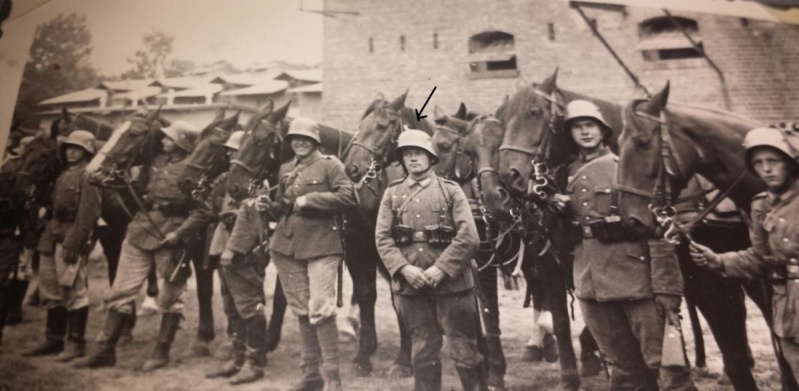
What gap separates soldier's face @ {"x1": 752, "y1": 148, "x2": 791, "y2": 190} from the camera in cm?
336

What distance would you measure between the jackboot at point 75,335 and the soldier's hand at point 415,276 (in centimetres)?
272

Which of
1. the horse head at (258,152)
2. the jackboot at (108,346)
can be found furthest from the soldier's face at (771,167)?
the jackboot at (108,346)

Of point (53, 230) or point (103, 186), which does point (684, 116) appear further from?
point (53, 230)

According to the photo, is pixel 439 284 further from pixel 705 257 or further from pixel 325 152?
pixel 705 257

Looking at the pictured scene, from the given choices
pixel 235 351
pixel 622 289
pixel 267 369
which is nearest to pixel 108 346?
pixel 235 351

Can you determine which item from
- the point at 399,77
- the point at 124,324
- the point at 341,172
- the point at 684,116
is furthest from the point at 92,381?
the point at 684,116

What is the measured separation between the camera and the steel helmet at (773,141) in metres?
3.39

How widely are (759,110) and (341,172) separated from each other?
295 cm

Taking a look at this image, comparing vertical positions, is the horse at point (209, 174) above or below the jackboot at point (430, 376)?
above

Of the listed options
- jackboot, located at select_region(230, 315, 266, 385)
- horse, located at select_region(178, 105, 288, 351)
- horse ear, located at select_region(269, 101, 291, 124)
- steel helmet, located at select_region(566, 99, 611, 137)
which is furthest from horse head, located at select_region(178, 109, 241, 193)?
steel helmet, located at select_region(566, 99, 611, 137)

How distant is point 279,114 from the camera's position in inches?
180

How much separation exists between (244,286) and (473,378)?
1861mm

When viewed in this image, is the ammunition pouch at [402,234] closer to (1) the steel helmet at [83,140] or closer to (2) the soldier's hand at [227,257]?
(2) the soldier's hand at [227,257]

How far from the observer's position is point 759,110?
3904 millimetres
